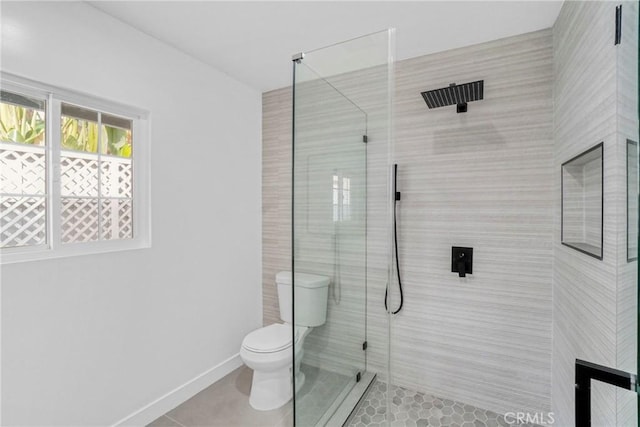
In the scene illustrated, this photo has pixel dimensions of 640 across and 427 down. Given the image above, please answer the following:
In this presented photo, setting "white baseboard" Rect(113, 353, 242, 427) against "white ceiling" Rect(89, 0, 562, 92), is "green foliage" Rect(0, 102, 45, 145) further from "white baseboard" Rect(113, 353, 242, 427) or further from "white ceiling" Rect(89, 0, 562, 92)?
"white baseboard" Rect(113, 353, 242, 427)

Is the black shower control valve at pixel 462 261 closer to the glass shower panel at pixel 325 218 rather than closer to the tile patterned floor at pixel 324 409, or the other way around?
the glass shower panel at pixel 325 218

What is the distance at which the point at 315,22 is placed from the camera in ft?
6.25

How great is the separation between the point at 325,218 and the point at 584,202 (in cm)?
121

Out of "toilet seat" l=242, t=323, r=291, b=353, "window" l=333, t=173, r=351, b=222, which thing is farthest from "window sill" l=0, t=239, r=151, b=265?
"window" l=333, t=173, r=351, b=222

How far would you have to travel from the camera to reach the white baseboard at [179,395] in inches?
76.8

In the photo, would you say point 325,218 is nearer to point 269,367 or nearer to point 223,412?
point 269,367

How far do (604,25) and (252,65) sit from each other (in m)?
2.07

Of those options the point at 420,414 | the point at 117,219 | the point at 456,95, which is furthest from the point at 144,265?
the point at 456,95

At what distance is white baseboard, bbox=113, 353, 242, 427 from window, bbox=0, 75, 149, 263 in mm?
1003

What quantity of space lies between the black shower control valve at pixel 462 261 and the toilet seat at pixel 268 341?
1.22m

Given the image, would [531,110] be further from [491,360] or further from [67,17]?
[67,17]

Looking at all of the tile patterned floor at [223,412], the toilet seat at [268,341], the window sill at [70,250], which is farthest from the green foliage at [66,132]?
the tile patterned floor at [223,412]

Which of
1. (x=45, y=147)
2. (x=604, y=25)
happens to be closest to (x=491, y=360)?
(x=604, y=25)

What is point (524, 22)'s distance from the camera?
1866 millimetres
